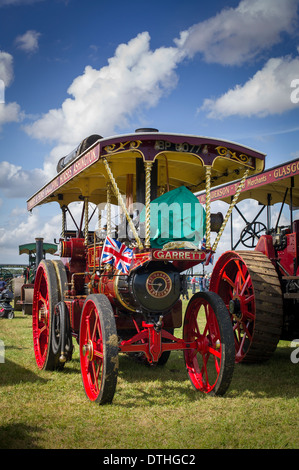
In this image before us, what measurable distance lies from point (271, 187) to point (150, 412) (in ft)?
14.1

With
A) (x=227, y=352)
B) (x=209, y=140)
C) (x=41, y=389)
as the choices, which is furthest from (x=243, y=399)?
(x=209, y=140)

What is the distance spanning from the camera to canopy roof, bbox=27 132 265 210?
4.40 m

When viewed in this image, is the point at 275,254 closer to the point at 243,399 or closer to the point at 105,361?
the point at 243,399

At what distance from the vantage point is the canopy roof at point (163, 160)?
440 cm

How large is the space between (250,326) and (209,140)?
8.02ft

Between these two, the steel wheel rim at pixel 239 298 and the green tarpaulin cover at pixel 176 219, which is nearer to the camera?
the green tarpaulin cover at pixel 176 219

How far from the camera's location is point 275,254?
234 inches

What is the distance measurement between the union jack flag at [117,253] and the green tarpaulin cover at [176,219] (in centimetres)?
31

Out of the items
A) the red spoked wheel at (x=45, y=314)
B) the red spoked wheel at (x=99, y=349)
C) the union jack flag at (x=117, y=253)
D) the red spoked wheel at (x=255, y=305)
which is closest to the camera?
the red spoked wheel at (x=99, y=349)

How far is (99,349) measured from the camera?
4328mm

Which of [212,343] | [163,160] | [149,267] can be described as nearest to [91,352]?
[149,267]

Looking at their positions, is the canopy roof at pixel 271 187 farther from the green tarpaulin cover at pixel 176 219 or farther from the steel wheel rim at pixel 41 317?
the steel wheel rim at pixel 41 317

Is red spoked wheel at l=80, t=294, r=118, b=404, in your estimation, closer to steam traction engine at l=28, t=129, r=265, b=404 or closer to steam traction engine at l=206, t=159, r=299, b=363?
steam traction engine at l=28, t=129, r=265, b=404

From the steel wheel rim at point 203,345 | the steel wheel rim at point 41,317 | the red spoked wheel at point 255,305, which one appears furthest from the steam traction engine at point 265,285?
the steel wheel rim at point 41,317
